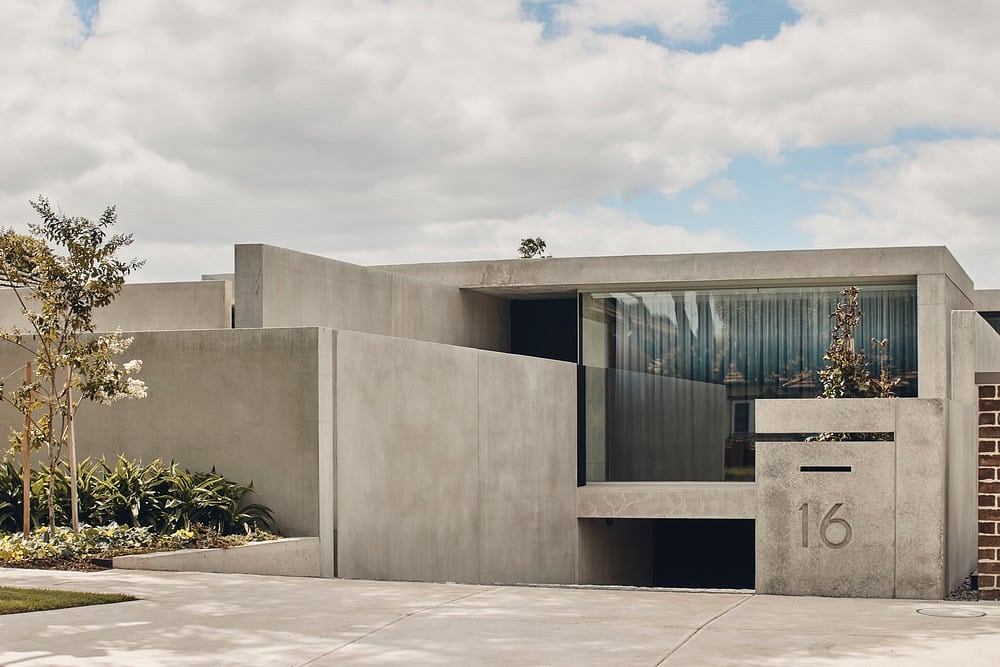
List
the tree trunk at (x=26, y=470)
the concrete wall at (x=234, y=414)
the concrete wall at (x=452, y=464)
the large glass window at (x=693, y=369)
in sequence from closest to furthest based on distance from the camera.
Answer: the tree trunk at (x=26, y=470), the concrete wall at (x=234, y=414), the concrete wall at (x=452, y=464), the large glass window at (x=693, y=369)

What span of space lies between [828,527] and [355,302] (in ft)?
30.3

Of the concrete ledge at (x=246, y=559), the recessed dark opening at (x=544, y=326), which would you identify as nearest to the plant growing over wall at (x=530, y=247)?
the recessed dark opening at (x=544, y=326)

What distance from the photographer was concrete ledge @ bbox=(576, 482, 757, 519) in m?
20.5

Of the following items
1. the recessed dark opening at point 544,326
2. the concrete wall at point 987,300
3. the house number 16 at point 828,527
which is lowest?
the house number 16 at point 828,527

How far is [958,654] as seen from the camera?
335 inches

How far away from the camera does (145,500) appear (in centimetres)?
1385

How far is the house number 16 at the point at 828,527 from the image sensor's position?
38.8 ft

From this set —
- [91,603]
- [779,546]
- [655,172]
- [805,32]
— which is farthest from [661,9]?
[91,603]

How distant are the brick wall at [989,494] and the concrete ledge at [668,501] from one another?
8472 millimetres

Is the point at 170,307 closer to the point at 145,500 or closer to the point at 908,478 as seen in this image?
the point at 145,500

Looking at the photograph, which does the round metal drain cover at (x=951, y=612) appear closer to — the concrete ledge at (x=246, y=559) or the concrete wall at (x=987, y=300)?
the concrete ledge at (x=246, y=559)

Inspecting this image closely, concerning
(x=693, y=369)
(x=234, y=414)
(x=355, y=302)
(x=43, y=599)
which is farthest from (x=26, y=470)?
(x=693, y=369)

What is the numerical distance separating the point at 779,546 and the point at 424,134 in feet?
43.5

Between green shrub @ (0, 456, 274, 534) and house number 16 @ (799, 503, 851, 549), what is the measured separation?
5801 mm
